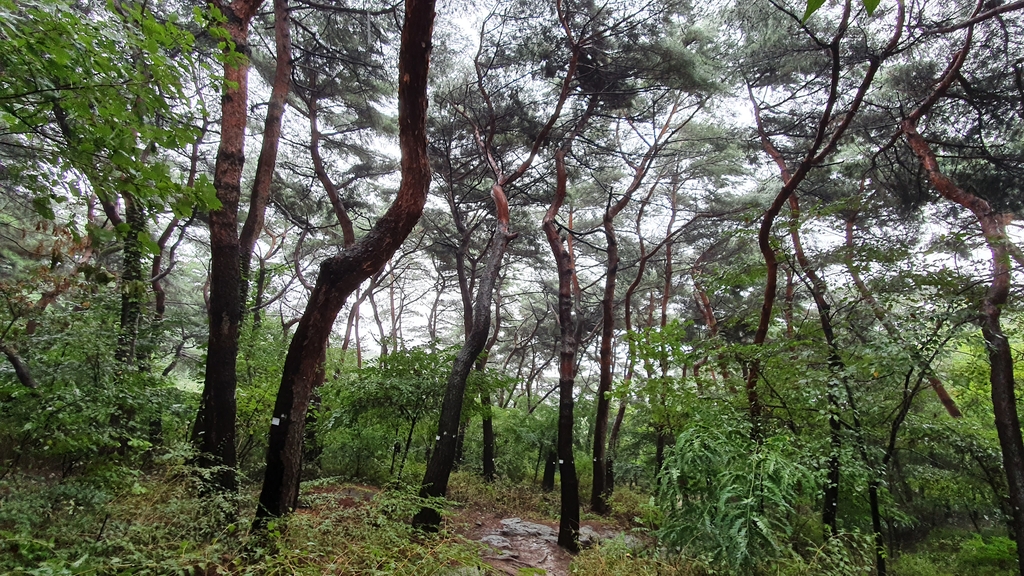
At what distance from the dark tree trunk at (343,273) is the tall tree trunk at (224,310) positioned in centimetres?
102

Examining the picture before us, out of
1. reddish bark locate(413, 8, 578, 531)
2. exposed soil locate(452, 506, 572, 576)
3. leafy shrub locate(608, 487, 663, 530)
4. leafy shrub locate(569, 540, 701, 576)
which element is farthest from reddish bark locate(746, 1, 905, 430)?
leafy shrub locate(608, 487, 663, 530)

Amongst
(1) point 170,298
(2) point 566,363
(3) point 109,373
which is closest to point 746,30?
(2) point 566,363

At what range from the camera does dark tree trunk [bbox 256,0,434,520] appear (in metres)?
3.55

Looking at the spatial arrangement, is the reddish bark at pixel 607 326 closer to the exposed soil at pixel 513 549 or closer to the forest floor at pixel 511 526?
the forest floor at pixel 511 526

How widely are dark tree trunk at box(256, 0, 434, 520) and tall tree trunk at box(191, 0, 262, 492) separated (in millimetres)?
1020

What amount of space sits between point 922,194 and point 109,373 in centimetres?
1152

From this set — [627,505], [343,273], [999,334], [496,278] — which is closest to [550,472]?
[627,505]

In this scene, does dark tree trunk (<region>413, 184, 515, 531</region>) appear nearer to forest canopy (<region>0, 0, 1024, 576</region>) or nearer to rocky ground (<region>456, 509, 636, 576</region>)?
forest canopy (<region>0, 0, 1024, 576</region>)

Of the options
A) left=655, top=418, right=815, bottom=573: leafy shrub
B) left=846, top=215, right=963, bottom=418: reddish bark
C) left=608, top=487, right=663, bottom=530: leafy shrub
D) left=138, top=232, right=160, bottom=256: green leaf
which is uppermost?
left=846, top=215, right=963, bottom=418: reddish bark

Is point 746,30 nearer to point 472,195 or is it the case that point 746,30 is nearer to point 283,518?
point 472,195

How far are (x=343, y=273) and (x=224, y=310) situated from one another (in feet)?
5.58

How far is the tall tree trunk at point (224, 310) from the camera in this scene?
14.4ft

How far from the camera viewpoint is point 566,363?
297 inches

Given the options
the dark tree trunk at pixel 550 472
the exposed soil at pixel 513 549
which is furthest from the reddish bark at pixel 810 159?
the dark tree trunk at pixel 550 472
